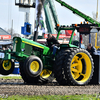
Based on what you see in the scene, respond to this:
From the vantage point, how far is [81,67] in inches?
431

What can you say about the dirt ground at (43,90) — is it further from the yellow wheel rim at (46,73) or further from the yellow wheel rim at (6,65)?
the yellow wheel rim at (46,73)

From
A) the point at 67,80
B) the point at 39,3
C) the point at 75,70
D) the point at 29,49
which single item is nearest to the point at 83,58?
the point at 75,70

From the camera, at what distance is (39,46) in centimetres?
1060

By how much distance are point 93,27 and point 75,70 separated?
Result: 209 centimetres

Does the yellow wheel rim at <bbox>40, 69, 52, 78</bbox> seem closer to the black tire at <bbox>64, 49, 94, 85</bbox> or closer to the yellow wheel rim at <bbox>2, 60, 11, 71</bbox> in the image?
the black tire at <bbox>64, 49, 94, 85</bbox>

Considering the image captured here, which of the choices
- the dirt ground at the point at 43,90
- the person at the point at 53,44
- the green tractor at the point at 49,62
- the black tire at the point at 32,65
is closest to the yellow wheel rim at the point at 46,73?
the green tractor at the point at 49,62

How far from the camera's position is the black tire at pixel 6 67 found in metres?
10.6

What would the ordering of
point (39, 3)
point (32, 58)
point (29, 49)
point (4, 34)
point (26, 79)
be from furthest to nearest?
point (4, 34)
point (39, 3)
point (26, 79)
point (29, 49)
point (32, 58)

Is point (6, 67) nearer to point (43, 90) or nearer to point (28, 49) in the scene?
point (28, 49)

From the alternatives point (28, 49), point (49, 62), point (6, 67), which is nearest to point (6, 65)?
point (6, 67)

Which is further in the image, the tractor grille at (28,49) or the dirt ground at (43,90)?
the tractor grille at (28,49)

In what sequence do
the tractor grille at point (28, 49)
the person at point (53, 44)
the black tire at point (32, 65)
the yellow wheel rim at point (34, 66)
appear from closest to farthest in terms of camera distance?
1. the black tire at point (32, 65)
2. the yellow wheel rim at point (34, 66)
3. the tractor grille at point (28, 49)
4. the person at point (53, 44)

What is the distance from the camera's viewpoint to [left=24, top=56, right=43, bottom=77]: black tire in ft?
31.1

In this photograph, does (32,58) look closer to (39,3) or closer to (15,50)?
(15,50)
